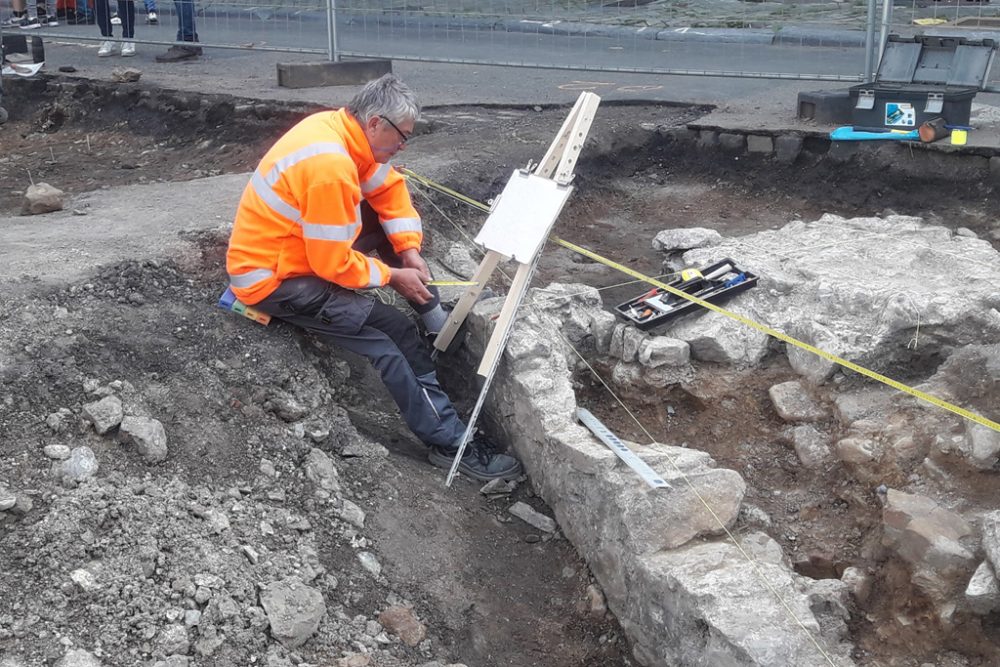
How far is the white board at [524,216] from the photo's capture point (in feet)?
15.1

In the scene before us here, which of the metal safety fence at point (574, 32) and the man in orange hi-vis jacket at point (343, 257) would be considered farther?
the metal safety fence at point (574, 32)

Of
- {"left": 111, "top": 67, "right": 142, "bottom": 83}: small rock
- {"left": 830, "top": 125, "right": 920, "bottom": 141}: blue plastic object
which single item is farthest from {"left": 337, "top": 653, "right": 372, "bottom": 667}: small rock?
{"left": 111, "top": 67, "right": 142, "bottom": 83}: small rock

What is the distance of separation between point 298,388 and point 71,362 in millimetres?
962

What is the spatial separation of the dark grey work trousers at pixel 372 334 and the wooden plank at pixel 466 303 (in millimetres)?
301

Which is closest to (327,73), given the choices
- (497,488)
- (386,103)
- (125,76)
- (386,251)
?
(125,76)

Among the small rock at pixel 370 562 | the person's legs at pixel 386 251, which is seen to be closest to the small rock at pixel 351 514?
the small rock at pixel 370 562

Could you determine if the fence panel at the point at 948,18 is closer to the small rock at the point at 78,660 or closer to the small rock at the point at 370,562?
the small rock at the point at 370,562

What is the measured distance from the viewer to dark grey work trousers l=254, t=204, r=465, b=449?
4.66 meters

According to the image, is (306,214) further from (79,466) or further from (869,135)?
(869,135)

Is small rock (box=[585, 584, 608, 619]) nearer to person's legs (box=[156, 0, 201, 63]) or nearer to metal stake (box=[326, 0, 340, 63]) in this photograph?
metal stake (box=[326, 0, 340, 63])

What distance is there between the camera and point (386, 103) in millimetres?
4434

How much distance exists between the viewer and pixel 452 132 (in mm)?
8172

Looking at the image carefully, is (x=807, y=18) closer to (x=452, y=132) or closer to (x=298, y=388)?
(x=452, y=132)

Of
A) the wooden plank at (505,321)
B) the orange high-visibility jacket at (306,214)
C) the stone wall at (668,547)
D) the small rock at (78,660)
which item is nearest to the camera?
the small rock at (78,660)
